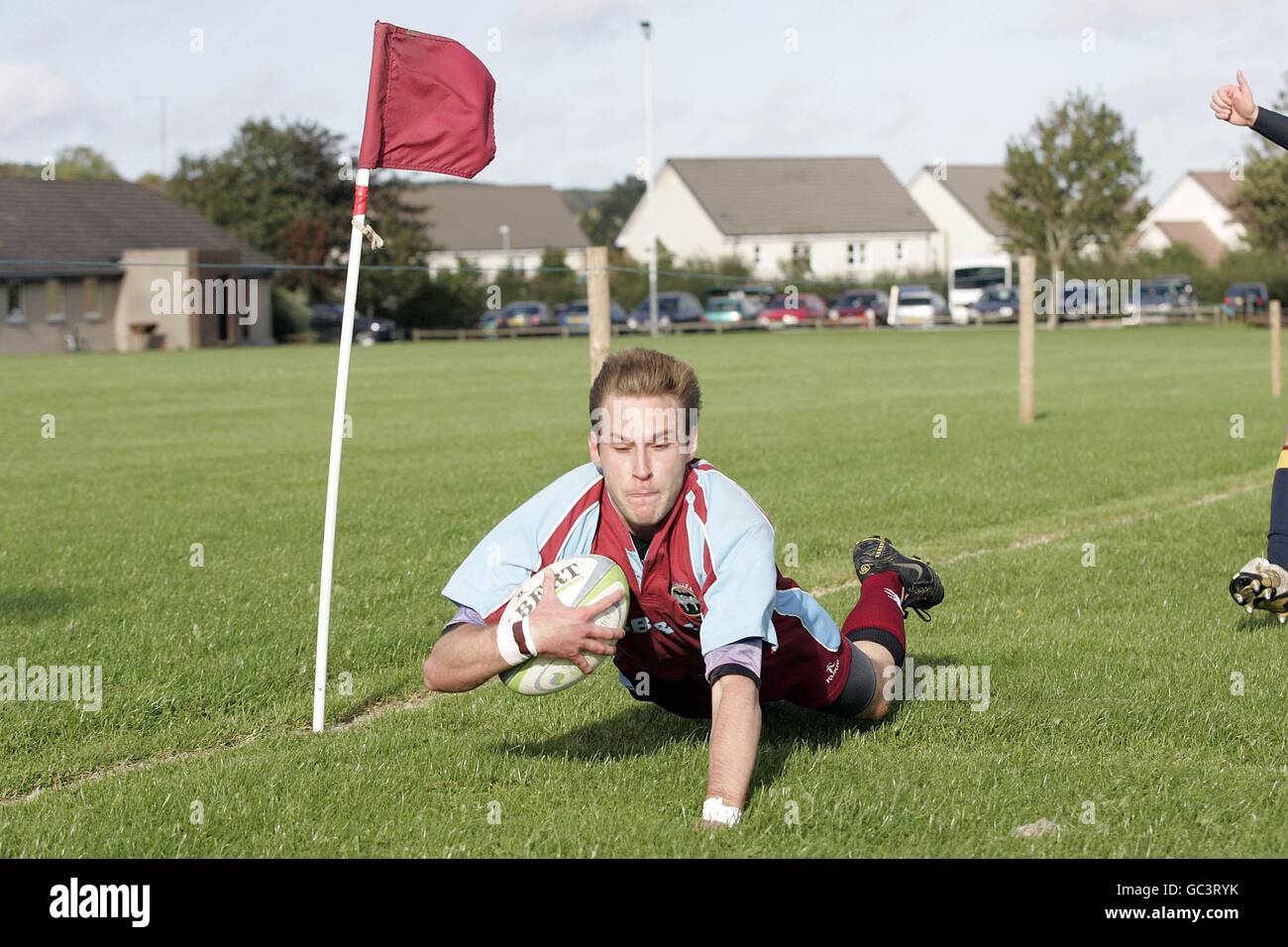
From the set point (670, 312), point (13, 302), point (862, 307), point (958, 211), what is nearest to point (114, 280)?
point (13, 302)

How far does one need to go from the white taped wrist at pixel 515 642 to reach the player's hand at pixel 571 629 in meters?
0.02

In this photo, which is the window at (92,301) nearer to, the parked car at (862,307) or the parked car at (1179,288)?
the parked car at (862,307)

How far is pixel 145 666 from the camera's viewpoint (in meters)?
7.44

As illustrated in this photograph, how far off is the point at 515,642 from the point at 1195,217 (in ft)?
413

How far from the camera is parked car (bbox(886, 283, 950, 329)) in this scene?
6519cm

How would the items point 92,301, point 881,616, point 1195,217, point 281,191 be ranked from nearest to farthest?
point 881,616, point 92,301, point 281,191, point 1195,217

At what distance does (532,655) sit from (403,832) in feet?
2.38

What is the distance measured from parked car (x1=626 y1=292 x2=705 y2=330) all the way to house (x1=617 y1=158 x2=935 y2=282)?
107ft

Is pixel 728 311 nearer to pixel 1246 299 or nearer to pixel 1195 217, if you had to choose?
pixel 1246 299

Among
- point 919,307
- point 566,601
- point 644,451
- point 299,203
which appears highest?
point 299,203

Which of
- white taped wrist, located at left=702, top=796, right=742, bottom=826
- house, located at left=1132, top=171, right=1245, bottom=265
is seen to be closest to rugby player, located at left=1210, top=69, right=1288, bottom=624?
white taped wrist, located at left=702, top=796, right=742, bottom=826

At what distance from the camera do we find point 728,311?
64438mm

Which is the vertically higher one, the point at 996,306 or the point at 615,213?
the point at 615,213

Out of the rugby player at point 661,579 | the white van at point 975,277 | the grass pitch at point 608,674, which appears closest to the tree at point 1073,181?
the white van at point 975,277
